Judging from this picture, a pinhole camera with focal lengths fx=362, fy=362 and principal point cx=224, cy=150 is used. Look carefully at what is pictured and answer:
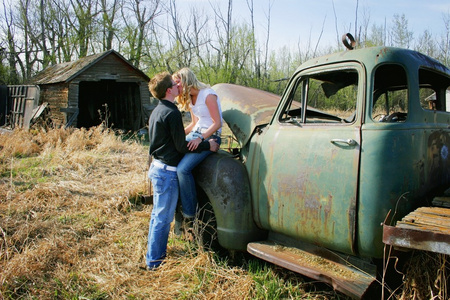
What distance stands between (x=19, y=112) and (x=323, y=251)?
13.9m

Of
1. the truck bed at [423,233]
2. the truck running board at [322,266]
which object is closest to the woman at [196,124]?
the truck running board at [322,266]

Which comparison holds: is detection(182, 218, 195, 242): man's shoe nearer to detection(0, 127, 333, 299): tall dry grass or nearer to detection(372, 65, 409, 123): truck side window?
detection(0, 127, 333, 299): tall dry grass

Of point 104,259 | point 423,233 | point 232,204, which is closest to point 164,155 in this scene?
point 232,204

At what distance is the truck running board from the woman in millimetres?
806

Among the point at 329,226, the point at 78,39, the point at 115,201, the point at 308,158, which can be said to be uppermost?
the point at 78,39

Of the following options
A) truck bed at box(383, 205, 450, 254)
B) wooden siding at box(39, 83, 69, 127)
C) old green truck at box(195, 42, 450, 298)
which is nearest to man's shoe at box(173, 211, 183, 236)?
old green truck at box(195, 42, 450, 298)

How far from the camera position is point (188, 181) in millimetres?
3510

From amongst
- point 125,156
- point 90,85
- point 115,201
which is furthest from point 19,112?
point 115,201

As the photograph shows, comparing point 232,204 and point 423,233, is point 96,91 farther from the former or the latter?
point 423,233

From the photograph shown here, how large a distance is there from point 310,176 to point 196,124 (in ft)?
4.85

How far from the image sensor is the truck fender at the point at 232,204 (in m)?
3.31

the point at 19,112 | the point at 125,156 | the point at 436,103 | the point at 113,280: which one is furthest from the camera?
the point at 19,112

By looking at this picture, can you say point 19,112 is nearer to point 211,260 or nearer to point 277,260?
point 211,260

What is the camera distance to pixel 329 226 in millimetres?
2684
